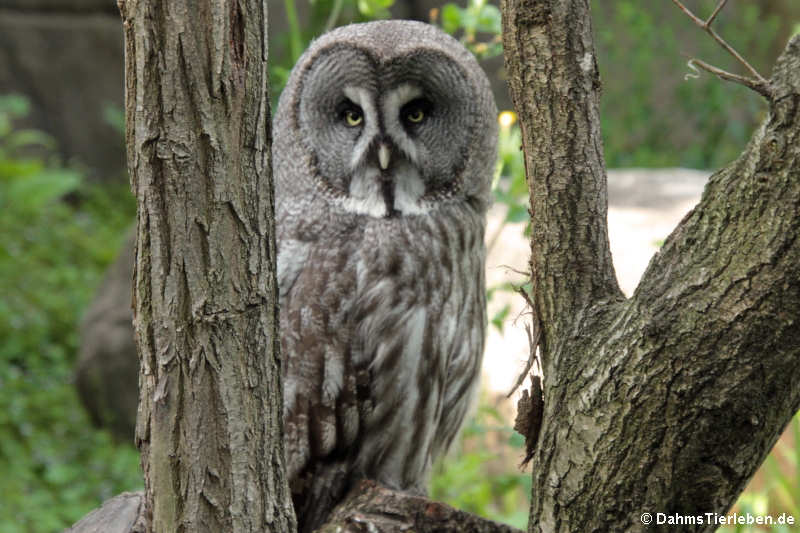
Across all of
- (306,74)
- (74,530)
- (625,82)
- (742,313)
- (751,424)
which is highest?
(625,82)

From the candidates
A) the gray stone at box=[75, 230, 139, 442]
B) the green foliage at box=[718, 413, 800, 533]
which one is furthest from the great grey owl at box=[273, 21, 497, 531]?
the gray stone at box=[75, 230, 139, 442]

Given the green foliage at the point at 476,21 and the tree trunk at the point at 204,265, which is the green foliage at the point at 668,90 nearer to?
the green foliage at the point at 476,21

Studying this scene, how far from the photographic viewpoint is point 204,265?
3.89 feet

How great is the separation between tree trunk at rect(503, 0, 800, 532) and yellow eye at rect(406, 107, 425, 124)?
785mm

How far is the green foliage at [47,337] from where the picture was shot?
3.96m

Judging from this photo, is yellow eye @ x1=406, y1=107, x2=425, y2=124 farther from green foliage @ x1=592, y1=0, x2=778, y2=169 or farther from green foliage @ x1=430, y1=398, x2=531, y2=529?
green foliage @ x1=592, y1=0, x2=778, y2=169

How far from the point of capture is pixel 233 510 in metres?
1.25

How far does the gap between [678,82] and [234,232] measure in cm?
631

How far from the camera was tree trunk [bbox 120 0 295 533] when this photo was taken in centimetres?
113

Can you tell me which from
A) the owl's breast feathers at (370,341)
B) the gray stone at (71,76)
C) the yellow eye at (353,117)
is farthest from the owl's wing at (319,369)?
the gray stone at (71,76)

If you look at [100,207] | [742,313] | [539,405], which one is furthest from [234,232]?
[100,207]

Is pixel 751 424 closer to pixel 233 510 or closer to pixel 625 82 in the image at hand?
pixel 233 510

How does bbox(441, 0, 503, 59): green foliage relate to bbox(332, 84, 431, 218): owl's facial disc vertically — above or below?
above

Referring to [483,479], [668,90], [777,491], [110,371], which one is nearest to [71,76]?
[110,371]
